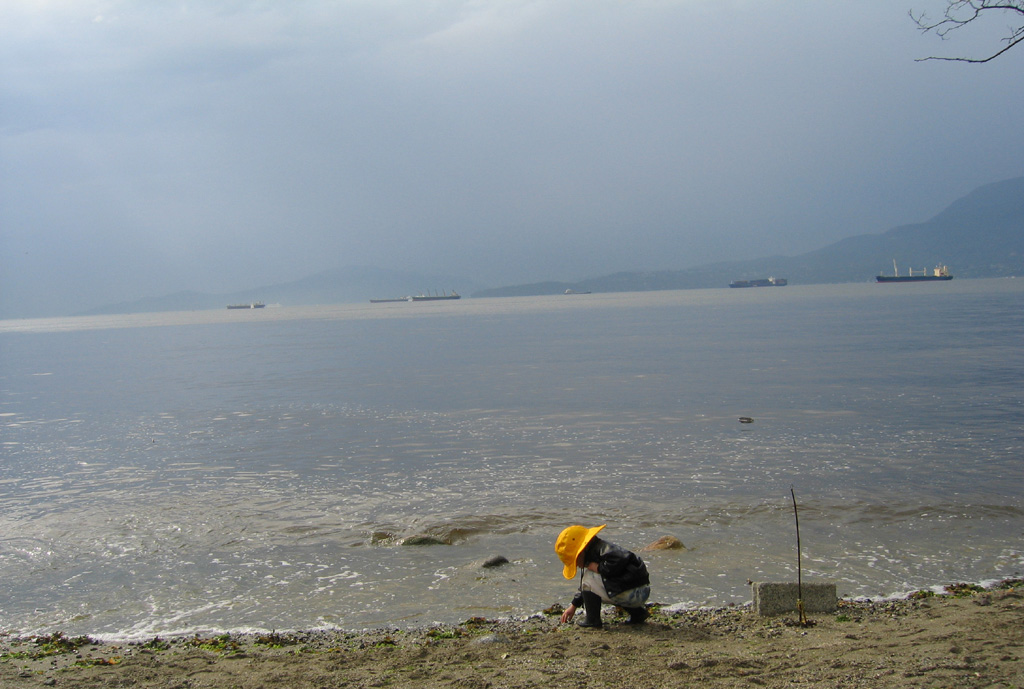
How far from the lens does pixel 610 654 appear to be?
6668 mm

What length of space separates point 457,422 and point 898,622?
Result: 15035 millimetres

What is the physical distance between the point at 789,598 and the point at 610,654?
2103 mm

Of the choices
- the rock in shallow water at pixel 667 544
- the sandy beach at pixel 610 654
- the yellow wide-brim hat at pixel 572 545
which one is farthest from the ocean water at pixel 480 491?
the yellow wide-brim hat at pixel 572 545

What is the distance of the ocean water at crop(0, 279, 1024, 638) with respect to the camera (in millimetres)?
9070

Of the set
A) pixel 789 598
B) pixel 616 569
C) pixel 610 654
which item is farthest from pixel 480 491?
pixel 610 654

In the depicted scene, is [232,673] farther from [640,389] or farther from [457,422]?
[640,389]

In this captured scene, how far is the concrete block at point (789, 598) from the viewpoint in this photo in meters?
7.64

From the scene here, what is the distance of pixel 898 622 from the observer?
7199 mm

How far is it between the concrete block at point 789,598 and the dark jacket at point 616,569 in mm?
1152

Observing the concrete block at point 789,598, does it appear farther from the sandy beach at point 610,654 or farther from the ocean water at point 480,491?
the ocean water at point 480,491

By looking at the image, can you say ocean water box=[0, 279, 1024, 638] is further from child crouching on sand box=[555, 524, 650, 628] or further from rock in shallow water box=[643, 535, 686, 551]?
child crouching on sand box=[555, 524, 650, 628]

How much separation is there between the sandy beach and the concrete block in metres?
0.11

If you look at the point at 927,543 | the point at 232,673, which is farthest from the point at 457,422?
the point at 232,673

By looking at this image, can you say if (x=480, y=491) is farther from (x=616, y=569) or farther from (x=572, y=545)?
(x=616, y=569)
